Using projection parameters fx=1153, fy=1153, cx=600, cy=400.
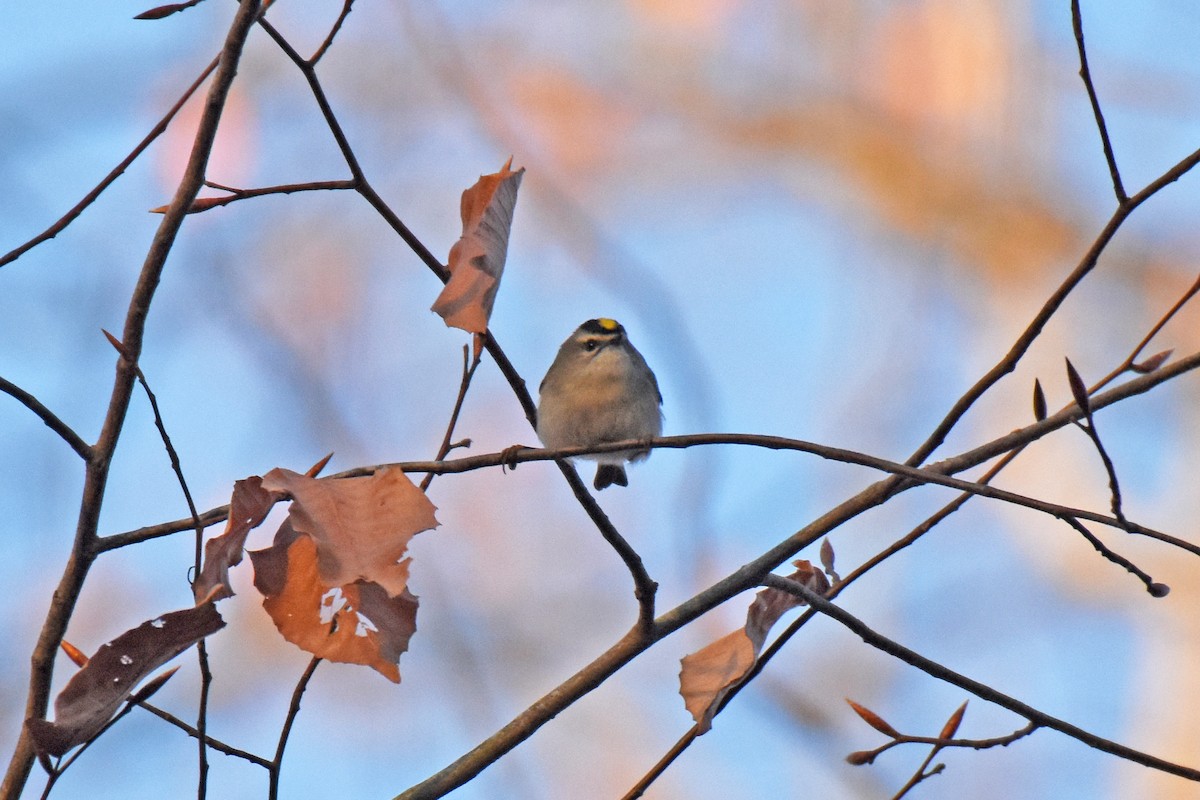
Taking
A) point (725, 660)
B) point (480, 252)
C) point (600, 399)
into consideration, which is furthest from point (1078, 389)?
point (600, 399)

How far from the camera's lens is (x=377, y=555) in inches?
51.6

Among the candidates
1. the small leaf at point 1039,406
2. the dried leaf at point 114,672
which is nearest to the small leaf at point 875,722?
A: the small leaf at point 1039,406

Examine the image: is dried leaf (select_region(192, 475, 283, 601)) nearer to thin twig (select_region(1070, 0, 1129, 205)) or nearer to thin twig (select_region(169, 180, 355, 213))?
thin twig (select_region(169, 180, 355, 213))

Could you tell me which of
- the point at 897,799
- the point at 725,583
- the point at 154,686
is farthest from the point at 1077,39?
the point at 154,686

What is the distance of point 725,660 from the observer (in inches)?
65.5

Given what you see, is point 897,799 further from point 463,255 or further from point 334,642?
point 463,255

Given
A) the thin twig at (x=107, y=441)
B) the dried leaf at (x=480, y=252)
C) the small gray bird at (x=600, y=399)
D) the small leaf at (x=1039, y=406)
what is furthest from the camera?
the small gray bird at (x=600, y=399)

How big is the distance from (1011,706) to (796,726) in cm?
197

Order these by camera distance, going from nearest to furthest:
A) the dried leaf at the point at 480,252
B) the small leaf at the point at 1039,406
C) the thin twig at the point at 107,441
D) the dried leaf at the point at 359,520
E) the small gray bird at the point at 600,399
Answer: the dried leaf at the point at 359,520 → the dried leaf at the point at 480,252 → the thin twig at the point at 107,441 → the small leaf at the point at 1039,406 → the small gray bird at the point at 600,399

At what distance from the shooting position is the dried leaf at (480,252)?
1428 millimetres

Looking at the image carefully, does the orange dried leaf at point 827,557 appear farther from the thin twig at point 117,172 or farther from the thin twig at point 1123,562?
the thin twig at point 117,172

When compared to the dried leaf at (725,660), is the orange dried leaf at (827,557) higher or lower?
higher

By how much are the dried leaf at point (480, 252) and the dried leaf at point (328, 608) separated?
13.2 inches

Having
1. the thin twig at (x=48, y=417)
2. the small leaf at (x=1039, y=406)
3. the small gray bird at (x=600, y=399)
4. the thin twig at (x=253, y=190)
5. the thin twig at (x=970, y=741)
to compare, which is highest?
the small gray bird at (x=600, y=399)
